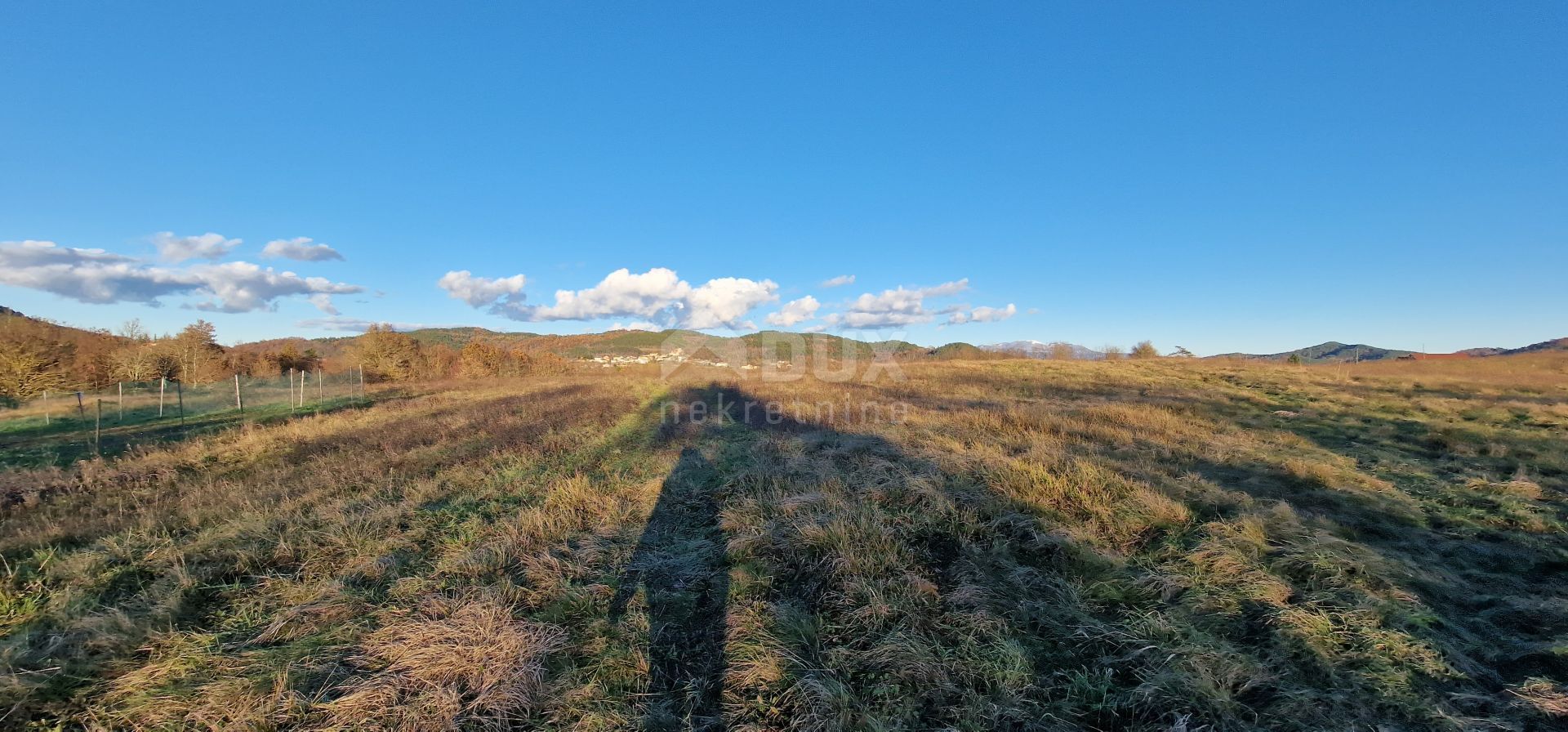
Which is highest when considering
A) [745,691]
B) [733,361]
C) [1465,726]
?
[733,361]

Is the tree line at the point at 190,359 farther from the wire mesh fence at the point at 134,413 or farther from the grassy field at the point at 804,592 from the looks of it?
the grassy field at the point at 804,592

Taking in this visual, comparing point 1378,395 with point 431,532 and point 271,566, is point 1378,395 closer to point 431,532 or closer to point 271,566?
point 431,532

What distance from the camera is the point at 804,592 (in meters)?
4.30

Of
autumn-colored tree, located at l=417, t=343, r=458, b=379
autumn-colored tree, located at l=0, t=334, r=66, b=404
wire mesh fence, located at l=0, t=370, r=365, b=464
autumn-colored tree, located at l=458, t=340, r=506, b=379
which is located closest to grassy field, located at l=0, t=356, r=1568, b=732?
wire mesh fence, located at l=0, t=370, r=365, b=464

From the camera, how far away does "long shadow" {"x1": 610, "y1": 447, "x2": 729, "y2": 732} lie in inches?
122

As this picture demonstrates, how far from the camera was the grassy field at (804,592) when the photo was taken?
2.90 m

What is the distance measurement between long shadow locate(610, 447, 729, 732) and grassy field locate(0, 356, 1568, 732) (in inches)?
1.0

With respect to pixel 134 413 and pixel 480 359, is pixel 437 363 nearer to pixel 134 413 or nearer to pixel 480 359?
pixel 480 359

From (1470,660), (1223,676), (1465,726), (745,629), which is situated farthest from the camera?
(745,629)

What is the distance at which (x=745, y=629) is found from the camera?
12.2 ft

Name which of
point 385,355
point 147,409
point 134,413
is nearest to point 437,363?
point 385,355

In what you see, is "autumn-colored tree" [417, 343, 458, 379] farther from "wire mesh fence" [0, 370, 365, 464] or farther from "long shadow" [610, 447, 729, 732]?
"long shadow" [610, 447, 729, 732]

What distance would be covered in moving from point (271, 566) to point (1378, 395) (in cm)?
3064

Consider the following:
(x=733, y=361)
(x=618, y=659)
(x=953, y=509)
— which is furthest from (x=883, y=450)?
(x=733, y=361)
